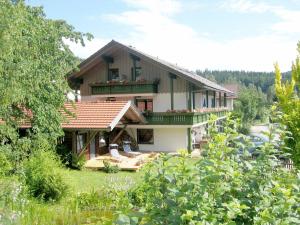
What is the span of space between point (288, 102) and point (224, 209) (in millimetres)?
6577

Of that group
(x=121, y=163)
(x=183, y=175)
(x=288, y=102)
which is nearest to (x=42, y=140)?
(x=121, y=163)

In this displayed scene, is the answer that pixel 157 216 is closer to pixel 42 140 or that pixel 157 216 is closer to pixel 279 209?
pixel 279 209

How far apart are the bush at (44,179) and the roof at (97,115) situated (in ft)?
21.3

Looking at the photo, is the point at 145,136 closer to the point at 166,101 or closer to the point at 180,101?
the point at 166,101

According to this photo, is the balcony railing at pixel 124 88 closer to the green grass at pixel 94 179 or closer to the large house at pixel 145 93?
the large house at pixel 145 93

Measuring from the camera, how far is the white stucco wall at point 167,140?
2777cm

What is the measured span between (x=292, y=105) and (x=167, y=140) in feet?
65.2

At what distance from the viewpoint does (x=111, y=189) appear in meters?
11.7

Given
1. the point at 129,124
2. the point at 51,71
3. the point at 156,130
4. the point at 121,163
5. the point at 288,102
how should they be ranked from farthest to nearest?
the point at 156,130, the point at 129,124, the point at 121,163, the point at 51,71, the point at 288,102

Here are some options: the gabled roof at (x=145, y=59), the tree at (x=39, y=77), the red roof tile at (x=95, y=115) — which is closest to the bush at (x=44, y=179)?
the tree at (x=39, y=77)

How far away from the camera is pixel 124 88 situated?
29.3 m

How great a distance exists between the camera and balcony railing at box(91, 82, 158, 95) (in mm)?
28859

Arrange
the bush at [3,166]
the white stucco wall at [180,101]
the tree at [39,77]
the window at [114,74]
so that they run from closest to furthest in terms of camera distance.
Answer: the bush at [3,166] → the tree at [39,77] → the white stucco wall at [180,101] → the window at [114,74]

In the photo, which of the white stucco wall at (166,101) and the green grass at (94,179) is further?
the white stucco wall at (166,101)
